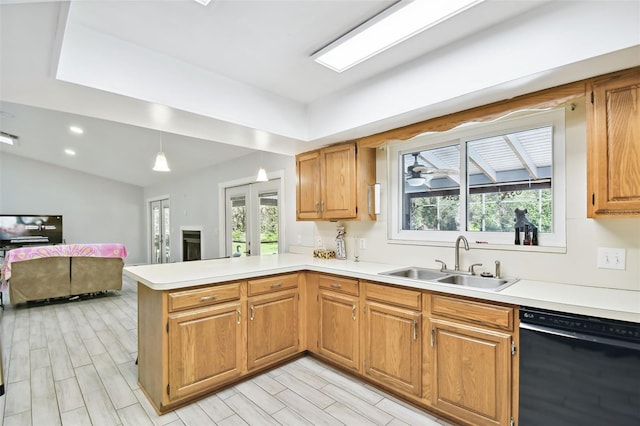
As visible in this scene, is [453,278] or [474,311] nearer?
[474,311]

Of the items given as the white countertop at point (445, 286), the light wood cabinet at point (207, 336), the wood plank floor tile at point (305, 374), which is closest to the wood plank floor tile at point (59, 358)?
the light wood cabinet at point (207, 336)

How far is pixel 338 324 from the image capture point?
264 cm

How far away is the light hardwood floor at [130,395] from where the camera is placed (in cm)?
202

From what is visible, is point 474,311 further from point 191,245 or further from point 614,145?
point 191,245

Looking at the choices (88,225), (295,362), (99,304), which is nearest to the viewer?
(295,362)

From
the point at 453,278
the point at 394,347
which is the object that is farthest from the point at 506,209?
the point at 394,347

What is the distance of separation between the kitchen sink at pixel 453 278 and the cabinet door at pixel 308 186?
108 cm

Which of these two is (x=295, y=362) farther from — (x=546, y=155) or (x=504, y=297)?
(x=546, y=155)

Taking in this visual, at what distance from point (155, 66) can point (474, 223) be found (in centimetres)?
265

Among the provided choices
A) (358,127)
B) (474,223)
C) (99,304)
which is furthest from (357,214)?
(99,304)

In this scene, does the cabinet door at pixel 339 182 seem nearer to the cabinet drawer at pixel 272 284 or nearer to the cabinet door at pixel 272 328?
the cabinet drawer at pixel 272 284

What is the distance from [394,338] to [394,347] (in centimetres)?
7

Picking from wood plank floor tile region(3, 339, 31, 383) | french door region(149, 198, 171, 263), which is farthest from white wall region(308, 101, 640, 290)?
french door region(149, 198, 171, 263)

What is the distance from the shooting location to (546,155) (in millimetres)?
2148
